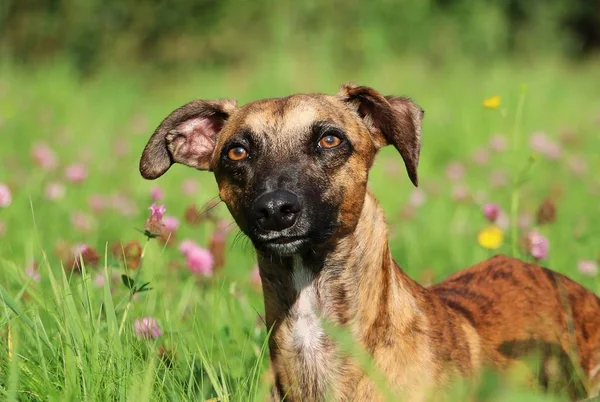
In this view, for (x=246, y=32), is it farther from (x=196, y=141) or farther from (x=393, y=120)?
(x=393, y=120)

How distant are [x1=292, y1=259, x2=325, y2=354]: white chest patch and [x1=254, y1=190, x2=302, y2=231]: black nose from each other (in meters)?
0.32

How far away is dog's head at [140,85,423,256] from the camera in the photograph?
3.39m

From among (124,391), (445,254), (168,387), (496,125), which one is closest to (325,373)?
(168,387)

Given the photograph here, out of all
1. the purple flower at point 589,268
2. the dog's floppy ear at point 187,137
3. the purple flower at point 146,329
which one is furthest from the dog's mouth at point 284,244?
the purple flower at point 589,268

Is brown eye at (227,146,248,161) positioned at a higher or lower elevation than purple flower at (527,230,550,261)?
higher

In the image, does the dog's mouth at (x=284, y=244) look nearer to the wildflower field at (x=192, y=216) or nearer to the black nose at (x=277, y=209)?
the black nose at (x=277, y=209)

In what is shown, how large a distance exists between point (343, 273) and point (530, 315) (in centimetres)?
97

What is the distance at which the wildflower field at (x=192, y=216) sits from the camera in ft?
10.5

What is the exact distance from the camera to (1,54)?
14.1 m

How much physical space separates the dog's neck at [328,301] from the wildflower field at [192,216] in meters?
0.16

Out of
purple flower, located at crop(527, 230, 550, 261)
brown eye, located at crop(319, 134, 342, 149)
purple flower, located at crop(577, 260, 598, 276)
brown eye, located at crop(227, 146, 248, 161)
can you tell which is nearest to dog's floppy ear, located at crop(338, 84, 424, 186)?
brown eye, located at crop(319, 134, 342, 149)

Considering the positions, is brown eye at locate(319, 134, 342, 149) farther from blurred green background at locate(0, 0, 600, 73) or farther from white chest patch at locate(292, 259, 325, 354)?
blurred green background at locate(0, 0, 600, 73)

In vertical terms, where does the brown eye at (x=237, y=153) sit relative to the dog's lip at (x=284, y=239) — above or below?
above

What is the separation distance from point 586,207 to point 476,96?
462 cm
